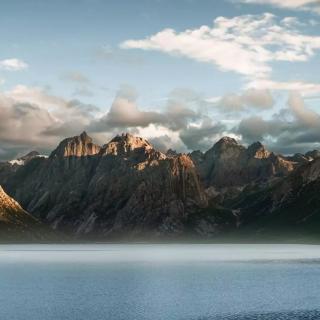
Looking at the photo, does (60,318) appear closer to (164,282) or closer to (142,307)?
(142,307)

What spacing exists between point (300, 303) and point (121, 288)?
55.2 m

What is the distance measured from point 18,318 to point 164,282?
7870 centimetres

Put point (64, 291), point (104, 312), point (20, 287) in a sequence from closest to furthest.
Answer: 1. point (104, 312)
2. point (64, 291)
3. point (20, 287)

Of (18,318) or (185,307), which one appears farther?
(185,307)

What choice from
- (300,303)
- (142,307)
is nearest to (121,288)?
(142,307)

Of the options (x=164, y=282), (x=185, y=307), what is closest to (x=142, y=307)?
(x=185, y=307)

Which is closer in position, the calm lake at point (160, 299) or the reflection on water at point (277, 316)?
the reflection on water at point (277, 316)

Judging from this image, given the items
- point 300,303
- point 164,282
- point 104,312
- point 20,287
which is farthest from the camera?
point 164,282

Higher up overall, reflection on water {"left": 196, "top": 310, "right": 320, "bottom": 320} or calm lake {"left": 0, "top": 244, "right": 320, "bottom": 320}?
reflection on water {"left": 196, "top": 310, "right": 320, "bottom": 320}

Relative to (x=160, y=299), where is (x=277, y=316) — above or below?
above

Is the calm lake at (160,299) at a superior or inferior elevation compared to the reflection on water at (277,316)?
inferior

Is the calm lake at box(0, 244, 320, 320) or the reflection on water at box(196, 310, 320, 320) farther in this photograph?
the calm lake at box(0, 244, 320, 320)

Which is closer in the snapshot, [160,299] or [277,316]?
[277,316]

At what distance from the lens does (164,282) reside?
188 meters
